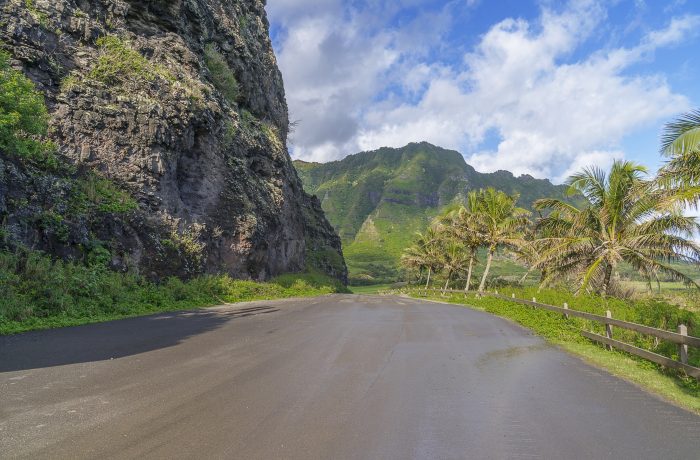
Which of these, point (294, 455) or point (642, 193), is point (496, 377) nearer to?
point (294, 455)

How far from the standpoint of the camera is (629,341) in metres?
11.5

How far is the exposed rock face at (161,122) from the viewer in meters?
20.0

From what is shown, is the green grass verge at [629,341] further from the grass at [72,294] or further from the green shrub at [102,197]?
the green shrub at [102,197]

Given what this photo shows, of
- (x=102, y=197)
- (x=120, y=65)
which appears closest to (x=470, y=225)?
(x=102, y=197)

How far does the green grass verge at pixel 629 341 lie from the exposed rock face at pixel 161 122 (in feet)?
58.1

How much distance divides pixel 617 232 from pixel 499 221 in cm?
1543

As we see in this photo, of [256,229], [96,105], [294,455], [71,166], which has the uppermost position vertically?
[96,105]

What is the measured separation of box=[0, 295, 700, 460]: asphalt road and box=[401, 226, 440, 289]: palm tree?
47.8 m

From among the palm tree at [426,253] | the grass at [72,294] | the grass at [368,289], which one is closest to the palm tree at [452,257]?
the palm tree at [426,253]

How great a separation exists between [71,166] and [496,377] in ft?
64.8

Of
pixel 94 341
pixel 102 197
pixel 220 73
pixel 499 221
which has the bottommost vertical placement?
pixel 94 341

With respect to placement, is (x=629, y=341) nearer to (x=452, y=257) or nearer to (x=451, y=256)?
(x=452, y=257)

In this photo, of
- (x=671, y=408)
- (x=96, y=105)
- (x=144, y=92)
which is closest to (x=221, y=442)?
(x=671, y=408)

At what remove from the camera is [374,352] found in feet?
32.3
